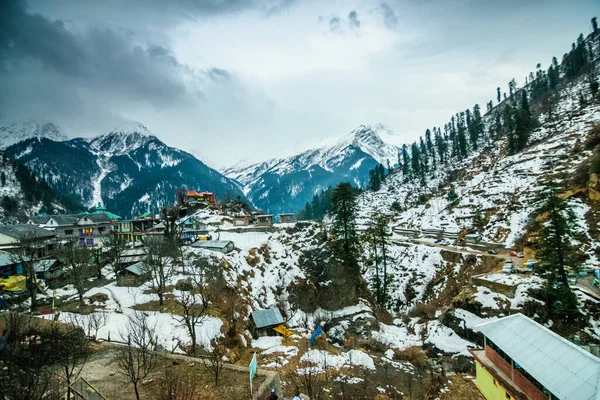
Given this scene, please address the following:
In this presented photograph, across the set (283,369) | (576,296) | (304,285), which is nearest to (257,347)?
(283,369)

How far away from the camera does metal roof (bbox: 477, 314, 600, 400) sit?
12328 millimetres

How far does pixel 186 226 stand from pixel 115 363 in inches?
2029

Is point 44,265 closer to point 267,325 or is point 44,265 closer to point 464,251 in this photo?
point 267,325

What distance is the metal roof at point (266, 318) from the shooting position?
34000 mm

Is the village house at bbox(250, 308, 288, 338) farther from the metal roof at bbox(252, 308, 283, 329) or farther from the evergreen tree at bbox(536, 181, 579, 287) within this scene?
the evergreen tree at bbox(536, 181, 579, 287)

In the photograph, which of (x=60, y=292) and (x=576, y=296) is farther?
Result: (x=60, y=292)

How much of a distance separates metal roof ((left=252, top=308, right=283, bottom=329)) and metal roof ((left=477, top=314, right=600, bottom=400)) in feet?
73.3

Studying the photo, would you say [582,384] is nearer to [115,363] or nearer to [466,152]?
[115,363]

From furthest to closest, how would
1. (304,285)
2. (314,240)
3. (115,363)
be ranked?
(314,240), (304,285), (115,363)

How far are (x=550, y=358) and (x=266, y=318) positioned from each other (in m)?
27.4

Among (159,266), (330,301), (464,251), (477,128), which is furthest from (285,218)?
(477,128)

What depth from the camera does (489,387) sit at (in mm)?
19438

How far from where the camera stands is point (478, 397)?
21.5 meters

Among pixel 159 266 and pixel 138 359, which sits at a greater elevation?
pixel 159 266
